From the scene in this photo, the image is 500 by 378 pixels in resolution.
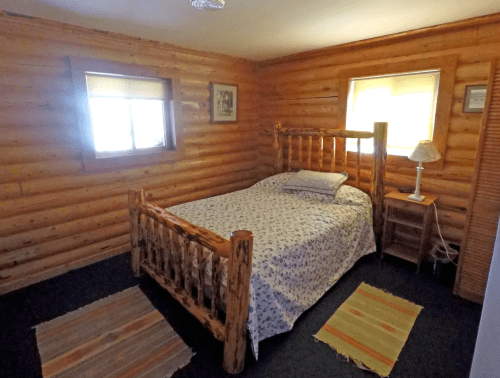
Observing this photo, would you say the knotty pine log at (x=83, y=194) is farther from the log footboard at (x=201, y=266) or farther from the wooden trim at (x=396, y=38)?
the wooden trim at (x=396, y=38)

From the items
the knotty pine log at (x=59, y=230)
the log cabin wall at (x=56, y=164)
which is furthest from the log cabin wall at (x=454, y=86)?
the knotty pine log at (x=59, y=230)

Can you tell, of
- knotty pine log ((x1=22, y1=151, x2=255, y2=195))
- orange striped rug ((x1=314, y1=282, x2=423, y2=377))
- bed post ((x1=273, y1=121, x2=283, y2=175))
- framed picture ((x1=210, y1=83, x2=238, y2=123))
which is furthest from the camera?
bed post ((x1=273, y1=121, x2=283, y2=175))

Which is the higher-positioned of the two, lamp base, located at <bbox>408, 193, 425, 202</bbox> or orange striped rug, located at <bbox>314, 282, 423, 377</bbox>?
lamp base, located at <bbox>408, 193, 425, 202</bbox>

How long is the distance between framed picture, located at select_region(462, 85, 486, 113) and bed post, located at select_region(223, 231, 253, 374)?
259 cm

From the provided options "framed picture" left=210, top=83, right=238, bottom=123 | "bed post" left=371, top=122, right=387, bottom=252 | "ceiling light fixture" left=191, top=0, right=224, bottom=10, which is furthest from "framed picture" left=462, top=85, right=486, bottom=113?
"framed picture" left=210, top=83, right=238, bottom=123

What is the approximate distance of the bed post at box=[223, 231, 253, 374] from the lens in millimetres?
1675

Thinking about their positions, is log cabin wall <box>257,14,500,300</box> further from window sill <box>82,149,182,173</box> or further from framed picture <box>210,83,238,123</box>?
window sill <box>82,149,182,173</box>

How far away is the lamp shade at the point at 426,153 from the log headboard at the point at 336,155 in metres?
0.40

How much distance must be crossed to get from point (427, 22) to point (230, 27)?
1.90 m

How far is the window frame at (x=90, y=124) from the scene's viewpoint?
283cm

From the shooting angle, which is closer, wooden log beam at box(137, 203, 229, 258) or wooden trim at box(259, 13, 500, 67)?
wooden log beam at box(137, 203, 229, 258)

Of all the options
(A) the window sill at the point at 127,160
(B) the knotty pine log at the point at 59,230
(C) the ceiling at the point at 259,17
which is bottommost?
(B) the knotty pine log at the point at 59,230

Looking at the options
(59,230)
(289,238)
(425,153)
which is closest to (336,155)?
(425,153)

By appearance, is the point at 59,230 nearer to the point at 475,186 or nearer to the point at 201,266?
the point at 201,266
